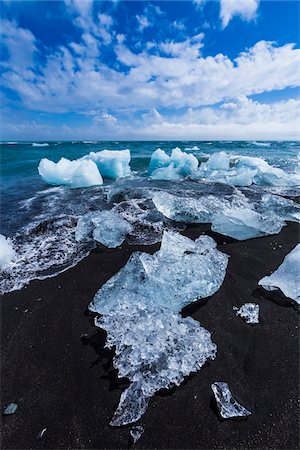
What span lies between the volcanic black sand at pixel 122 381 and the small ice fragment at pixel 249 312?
0.20 feet

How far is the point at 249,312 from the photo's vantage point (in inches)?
97.0

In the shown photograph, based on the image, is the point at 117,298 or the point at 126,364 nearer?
the point at 126,364

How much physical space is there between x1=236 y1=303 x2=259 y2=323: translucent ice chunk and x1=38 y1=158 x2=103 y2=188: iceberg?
7.49 m

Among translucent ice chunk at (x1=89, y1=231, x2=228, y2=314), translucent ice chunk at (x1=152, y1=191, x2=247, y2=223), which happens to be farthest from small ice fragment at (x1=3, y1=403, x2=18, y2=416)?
translucent ice chunk at (x1=152, y1=191, x2=247, y2=223)

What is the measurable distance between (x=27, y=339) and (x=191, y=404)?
1531mm

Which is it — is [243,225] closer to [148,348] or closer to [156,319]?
[156,319]

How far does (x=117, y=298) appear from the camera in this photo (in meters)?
2.54

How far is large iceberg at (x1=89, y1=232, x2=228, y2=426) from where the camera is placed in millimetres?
1839

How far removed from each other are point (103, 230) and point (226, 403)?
2.97 metres

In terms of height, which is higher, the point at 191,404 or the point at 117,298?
the point at 117,298

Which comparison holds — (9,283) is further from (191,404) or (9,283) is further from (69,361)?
(191,404)

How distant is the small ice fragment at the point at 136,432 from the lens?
60.6 inches

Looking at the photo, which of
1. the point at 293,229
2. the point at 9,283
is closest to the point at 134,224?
the point at 9,283

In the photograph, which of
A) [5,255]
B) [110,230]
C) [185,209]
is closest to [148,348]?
[110,230]
